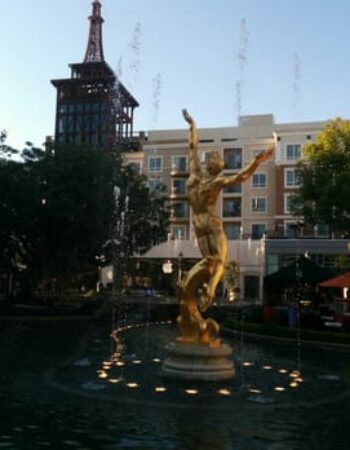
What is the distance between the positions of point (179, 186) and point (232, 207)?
23.5ft

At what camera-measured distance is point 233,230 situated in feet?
206

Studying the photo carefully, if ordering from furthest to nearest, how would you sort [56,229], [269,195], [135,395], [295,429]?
[269,195]
[56,229]
[135,395]
[295,429]

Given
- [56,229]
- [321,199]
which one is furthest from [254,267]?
[56,229]

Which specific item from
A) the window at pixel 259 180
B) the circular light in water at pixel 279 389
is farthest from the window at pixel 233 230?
the circular light in water at pixel 279 389

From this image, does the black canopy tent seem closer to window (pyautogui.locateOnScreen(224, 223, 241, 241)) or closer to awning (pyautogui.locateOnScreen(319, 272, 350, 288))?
awning (pyautogui.locateOnScreen(319, 272, 350, 288))

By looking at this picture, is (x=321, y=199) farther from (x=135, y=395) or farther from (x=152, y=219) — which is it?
(x=135, y=395)

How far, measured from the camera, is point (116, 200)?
1460 inches

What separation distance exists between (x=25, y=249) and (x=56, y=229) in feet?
8.86

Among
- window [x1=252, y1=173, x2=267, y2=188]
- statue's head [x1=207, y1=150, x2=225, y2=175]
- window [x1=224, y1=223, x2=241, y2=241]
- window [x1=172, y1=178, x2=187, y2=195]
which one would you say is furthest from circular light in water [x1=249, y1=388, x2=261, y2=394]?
window [x1=172, y1=178, x2=187, y2=195]

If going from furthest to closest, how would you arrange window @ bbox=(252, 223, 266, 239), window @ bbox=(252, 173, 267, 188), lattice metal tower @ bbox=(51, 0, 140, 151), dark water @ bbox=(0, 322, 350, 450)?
1. lattice metal tower @ bbox=(51, 0, 140, 151)
2. window @ bbox=(252, 173, 267, 188)
3. window @ bbox=(252, 223, 266, 239)
4. dark water @ bbox=(0, 322, 350, 450)

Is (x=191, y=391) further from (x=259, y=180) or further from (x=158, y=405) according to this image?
(x=259, y=180)

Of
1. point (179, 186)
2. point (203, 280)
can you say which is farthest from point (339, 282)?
point (179, 186)

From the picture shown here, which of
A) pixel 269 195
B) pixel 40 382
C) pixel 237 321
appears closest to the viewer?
pixel 40 382

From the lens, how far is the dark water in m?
8.17
